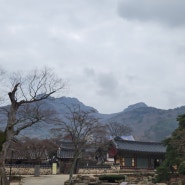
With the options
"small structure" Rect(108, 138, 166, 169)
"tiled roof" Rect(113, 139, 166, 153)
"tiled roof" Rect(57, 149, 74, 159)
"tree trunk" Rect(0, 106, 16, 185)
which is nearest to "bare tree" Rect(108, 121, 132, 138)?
"tiled roof" Rect(113, 139, 166, 153)

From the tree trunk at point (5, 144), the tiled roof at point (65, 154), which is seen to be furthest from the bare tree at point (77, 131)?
the tiled roof at point (65, 154)

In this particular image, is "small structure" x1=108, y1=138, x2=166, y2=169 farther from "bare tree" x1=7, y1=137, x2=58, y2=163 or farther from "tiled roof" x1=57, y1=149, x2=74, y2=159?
"bare tree" x1=7, y1=137, x2=58, y2=163

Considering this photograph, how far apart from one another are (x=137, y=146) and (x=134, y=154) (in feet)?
11.8

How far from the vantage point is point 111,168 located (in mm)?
56500

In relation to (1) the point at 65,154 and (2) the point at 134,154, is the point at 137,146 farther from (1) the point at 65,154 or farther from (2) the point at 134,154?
(1) the point at 65,154

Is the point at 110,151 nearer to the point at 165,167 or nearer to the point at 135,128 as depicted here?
the point at 165,167

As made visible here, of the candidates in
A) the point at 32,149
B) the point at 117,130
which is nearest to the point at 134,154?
the point at 32,149

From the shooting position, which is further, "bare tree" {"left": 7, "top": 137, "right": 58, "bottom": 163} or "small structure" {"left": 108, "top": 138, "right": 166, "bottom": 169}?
"small structure" {"left": 108, "top": 138, "right": 166, "bottom": 169}

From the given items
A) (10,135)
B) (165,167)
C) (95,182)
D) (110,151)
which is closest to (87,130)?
(95,182)

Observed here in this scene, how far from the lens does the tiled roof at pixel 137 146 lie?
203 ft

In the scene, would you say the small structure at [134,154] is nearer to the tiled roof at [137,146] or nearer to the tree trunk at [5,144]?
the tiled roof at [137,146]

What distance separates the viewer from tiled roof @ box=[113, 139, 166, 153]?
61.9 metres

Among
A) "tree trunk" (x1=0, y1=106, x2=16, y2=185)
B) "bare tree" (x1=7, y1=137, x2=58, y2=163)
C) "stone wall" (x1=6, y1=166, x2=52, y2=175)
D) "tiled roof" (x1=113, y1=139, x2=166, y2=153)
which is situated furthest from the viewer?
"tiled roof" (x1=113, y1=139, x2=166, y2=153)

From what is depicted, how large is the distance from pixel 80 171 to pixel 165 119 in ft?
472
